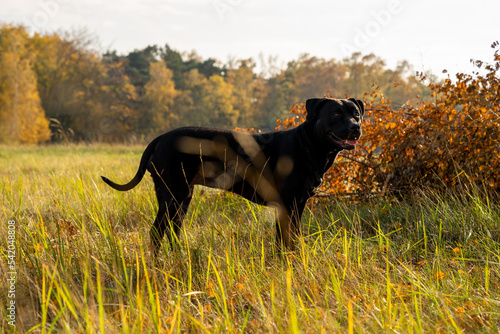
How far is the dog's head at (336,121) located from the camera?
11.2ft

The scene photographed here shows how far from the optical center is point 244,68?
148 feet

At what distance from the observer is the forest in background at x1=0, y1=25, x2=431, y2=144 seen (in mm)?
29609

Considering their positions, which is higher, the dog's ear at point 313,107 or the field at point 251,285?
the dog's ear at point 313,107

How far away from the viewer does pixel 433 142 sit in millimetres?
4777

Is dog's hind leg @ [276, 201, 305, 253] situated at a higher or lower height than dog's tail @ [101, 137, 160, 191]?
lower

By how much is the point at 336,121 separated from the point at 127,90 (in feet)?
118

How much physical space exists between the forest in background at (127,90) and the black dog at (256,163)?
26989 millimetres

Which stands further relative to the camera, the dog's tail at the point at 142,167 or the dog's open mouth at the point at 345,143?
the dog's tail at the point at 142,167

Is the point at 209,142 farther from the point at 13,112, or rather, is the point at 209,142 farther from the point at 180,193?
the point at 13,112

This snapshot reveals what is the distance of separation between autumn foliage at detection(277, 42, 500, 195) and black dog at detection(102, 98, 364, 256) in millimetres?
1361

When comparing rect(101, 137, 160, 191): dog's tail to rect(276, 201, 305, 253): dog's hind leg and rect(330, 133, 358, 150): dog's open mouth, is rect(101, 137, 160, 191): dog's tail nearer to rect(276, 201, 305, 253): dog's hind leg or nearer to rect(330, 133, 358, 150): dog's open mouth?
rect(276, 201, 305, 253): dog's hind leg

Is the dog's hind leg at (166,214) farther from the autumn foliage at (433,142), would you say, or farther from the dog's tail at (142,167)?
the autumn foliage at (433,142)
